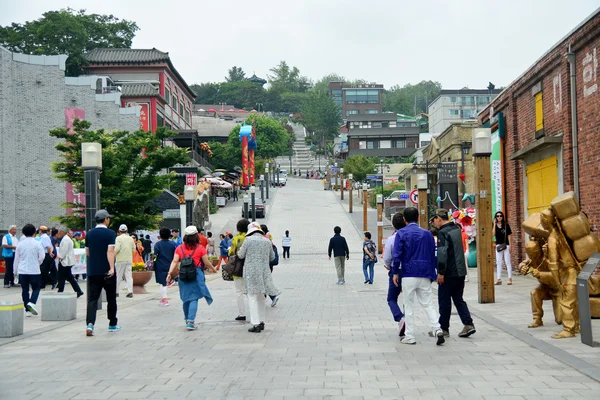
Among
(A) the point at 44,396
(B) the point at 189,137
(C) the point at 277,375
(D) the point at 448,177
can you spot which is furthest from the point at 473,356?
(B) the point at 189,137

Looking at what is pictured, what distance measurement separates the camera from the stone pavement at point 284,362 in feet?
21.0

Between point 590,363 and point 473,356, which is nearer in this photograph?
point 590,363

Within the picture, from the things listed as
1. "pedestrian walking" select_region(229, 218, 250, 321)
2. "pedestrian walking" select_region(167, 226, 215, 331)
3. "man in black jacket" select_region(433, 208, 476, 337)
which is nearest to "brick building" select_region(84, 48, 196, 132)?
"pedestrian walking" select_region(229, 218, 250, 321)

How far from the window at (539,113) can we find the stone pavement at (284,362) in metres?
6.88

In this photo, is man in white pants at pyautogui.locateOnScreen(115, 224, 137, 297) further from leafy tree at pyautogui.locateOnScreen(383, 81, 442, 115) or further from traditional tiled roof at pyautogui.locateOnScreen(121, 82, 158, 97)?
leafy tree at pyautogui.locateOnScreen(383, 81, 442, 115)

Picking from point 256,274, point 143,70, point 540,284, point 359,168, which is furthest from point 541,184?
point 359,168

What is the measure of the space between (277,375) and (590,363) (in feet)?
10.3

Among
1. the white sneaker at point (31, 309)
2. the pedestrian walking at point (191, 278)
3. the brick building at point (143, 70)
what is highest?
the brick building at point (143, 70)

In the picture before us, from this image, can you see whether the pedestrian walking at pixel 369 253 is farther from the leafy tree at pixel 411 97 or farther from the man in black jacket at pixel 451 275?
the leafy tree at pixel 411 97

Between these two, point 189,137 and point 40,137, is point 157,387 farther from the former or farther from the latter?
point 189,137

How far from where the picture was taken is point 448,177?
33.4 metres

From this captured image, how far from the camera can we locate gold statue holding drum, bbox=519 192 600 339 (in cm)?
959

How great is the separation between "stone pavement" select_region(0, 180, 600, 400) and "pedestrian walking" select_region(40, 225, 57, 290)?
4224mm

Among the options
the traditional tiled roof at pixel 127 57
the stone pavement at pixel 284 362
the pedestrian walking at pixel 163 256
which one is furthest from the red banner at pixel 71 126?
the traditional tiled roof at pixel 127 57
